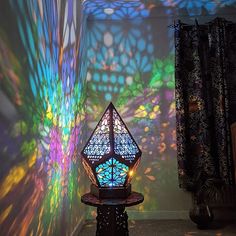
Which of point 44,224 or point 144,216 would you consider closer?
point 44,224

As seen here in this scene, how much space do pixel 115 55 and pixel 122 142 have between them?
172cm

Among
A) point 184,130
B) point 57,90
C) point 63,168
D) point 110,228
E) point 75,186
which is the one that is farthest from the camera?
point 184,130

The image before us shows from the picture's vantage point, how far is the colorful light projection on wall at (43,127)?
4.56 ft

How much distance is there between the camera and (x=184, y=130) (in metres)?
3.14

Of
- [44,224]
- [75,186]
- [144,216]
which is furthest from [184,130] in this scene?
[44,224]

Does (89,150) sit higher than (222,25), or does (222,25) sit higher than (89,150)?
(222,25)

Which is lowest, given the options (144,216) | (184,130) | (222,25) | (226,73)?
(144,216)

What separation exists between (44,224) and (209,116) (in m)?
1.97

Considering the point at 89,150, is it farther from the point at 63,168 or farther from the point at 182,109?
the point at 182,109

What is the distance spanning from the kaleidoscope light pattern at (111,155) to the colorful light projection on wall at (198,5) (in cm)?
178

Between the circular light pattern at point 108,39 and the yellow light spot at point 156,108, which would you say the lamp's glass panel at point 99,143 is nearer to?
the yellow light spot at point 156,108

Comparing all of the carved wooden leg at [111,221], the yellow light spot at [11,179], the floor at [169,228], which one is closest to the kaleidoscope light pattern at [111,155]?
the carved wooden leg at [111,221]

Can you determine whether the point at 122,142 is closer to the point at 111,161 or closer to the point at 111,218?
the point at 111,161

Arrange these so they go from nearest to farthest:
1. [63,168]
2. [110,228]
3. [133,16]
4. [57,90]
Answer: [110,228] < [57,90] < [63,168] < [133,16]
